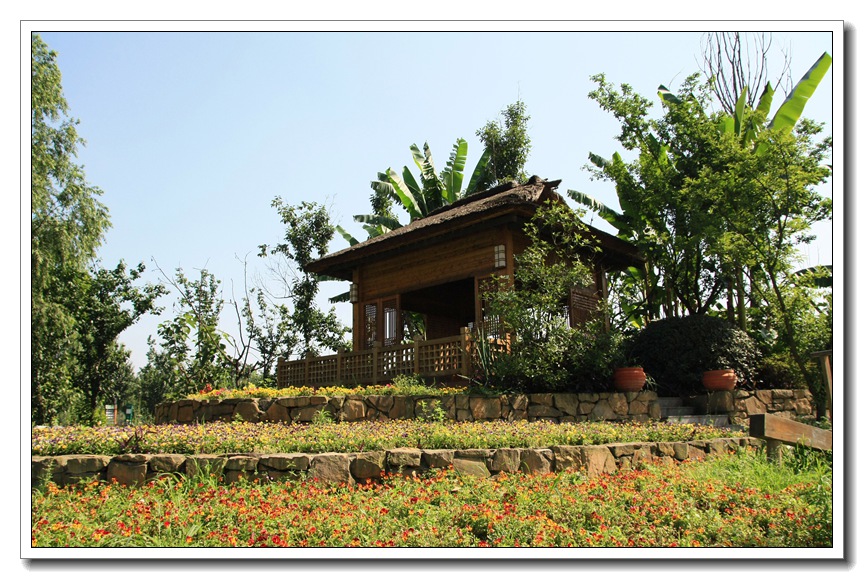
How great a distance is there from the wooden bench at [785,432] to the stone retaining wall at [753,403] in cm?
458

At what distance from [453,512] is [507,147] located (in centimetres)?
2040

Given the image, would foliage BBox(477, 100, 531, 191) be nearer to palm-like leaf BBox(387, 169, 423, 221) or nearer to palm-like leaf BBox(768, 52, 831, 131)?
palm-like leaf BBox(387, 169, 423, 221)

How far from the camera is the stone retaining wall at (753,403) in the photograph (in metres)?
12.1

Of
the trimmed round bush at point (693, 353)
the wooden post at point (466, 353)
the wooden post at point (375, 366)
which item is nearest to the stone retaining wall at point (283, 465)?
the wooden post at point (466, 353)

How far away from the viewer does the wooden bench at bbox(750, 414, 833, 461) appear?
273 inches

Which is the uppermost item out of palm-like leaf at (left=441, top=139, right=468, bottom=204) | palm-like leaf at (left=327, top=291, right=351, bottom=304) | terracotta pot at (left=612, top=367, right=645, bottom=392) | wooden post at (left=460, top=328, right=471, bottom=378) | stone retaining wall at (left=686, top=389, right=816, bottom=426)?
palm-like leaf at (left=441, top=139, right=468, bottom=204)

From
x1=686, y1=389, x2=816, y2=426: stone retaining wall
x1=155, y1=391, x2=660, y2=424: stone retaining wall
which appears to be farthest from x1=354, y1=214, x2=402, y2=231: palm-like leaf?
x1=686, y1=389, x2=816, y2=426: stone retaining wall

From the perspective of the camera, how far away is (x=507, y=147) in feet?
81.8

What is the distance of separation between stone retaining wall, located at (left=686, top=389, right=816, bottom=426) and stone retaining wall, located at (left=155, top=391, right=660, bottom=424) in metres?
1.19

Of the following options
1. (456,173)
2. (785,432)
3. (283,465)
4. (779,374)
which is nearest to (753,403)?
(779,374)

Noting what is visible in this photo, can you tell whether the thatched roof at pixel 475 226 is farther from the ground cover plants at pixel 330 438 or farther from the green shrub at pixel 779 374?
the ground cover plants at pixel 330 438

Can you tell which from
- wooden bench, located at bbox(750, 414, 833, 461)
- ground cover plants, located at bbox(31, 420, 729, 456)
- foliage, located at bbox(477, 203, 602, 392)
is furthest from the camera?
foliage, located at bbox(477, 203, 602, 392)
